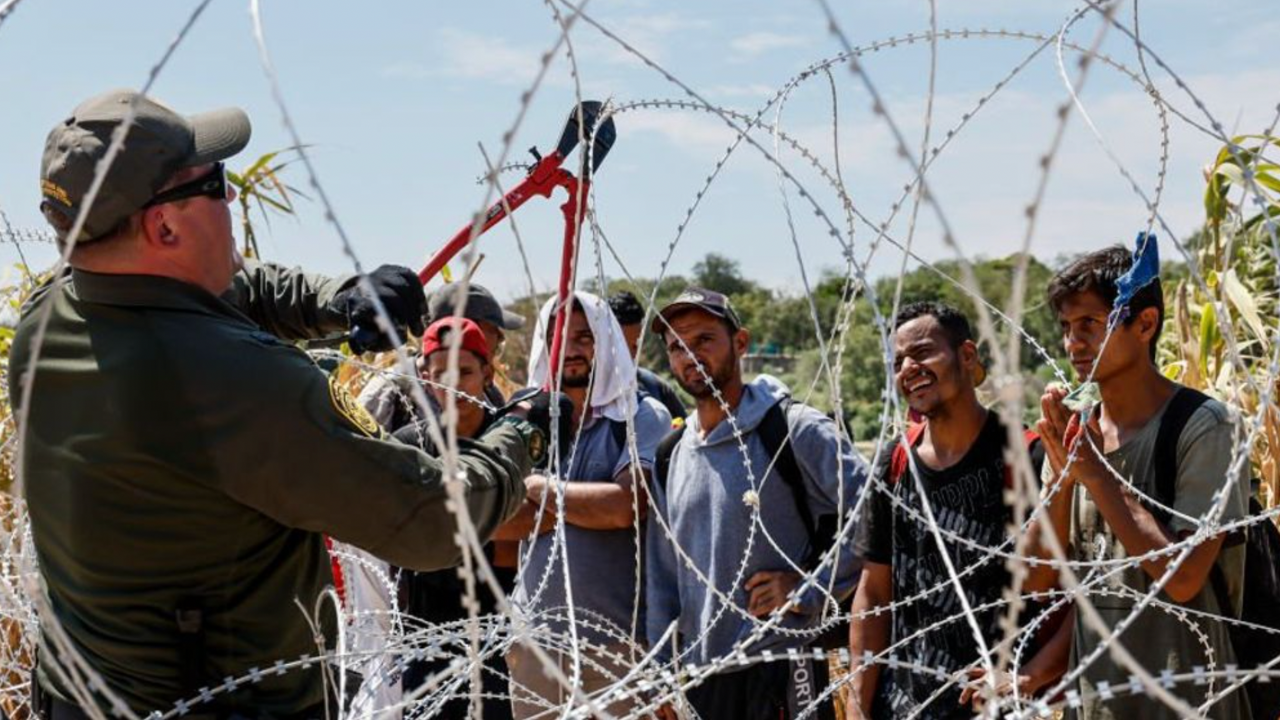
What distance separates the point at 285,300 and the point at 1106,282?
6.44 feet

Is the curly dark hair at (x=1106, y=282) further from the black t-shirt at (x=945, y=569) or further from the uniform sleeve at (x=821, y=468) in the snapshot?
the uniform sleeve at (x=821, y=468)

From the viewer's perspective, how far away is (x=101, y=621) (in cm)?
248

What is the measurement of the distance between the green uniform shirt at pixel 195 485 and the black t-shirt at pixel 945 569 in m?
1.58

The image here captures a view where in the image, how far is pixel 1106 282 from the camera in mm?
3492

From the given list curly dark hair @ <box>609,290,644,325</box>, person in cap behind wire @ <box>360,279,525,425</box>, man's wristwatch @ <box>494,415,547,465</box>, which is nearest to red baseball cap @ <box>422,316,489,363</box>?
person in cap behind wire @ <box>360,279,525,425</box>

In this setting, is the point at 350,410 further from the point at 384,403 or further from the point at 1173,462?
the point at 384,403

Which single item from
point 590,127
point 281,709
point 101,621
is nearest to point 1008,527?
point 590,127

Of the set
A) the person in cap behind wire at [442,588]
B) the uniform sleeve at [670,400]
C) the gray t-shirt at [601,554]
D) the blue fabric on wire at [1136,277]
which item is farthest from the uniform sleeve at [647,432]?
the blue fabric on wire at [1136,277]

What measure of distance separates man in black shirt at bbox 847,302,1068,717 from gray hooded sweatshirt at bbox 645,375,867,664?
6.3 inches

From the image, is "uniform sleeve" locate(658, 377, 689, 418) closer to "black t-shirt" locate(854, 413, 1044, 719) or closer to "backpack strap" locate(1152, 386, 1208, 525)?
"black t-shirt" locate(854, 413, 1044, 719)

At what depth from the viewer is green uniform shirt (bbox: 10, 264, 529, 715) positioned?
2324 millimetres

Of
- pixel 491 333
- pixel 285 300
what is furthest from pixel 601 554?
pixel 285 300

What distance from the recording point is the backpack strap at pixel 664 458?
177 inches

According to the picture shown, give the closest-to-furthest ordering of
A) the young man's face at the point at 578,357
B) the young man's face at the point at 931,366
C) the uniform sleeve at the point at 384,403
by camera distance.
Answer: the young man's face at the point at 931,366
the young man's face at the point at 578,357
the uniform sleeve at the point at 384,403
